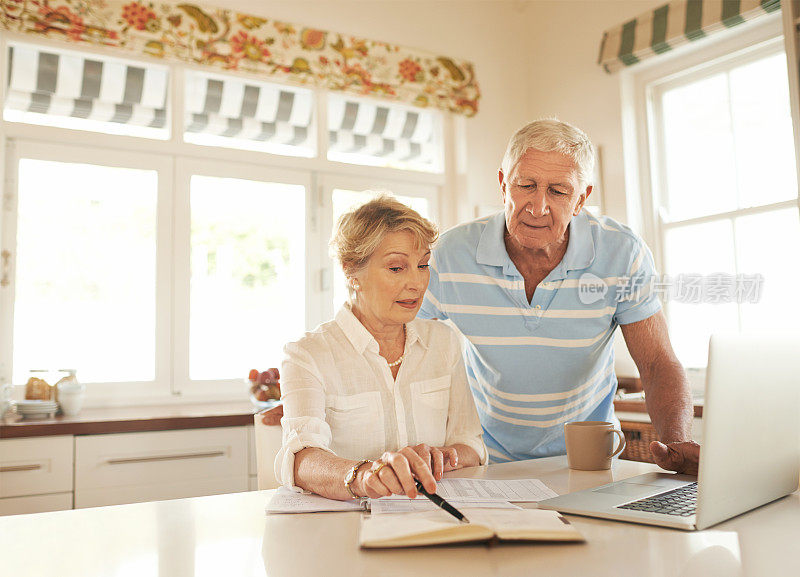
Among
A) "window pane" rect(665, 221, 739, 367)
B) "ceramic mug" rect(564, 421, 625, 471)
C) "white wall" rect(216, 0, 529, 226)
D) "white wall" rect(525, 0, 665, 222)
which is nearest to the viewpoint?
"ceramic mug" rect(564, 421, 625, 471)

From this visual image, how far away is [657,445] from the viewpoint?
121 centimetres

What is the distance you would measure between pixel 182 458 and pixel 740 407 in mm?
2197

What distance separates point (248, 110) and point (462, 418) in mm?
2490

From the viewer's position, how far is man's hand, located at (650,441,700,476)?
1.20 metres

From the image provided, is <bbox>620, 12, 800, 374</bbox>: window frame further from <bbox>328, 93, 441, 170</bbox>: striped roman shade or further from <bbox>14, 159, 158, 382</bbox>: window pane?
<bbox>14, 159, 158, 382</bbox>: window pane

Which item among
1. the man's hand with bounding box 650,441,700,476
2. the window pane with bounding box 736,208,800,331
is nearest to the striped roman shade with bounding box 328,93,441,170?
the window pane with bounding box 736,208,800,331

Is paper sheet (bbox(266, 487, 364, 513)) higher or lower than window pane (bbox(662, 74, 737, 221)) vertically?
lower

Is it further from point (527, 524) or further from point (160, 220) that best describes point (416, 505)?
point (160, 220)

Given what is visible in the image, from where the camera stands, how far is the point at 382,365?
141 cm

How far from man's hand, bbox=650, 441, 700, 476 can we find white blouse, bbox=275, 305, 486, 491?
1.19ft

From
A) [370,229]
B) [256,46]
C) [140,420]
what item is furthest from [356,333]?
[256,46]

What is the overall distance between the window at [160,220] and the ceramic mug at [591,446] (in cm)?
176

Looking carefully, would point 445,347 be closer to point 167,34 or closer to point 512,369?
point 512,369

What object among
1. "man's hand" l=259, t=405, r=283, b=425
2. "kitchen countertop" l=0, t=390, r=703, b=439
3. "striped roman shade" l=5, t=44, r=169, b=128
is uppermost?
"striped roman shade" l=5, t=44, r=169, b=128
